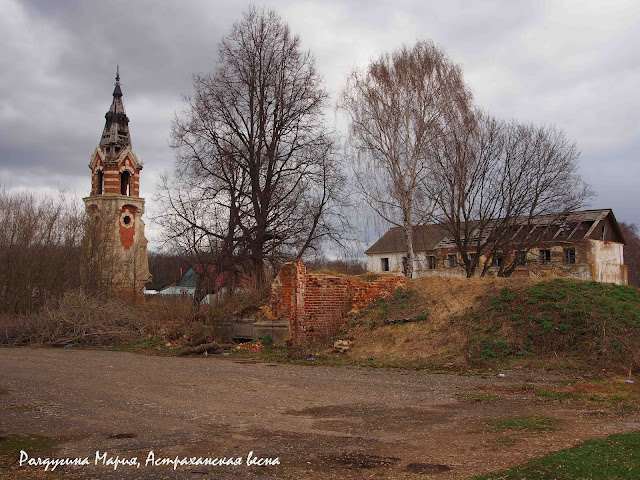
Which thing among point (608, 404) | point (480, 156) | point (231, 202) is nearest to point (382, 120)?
point (480, 156)

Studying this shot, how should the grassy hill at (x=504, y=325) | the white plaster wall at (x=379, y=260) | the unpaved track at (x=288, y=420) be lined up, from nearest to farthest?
the unpaved track at (x=288, y=420), the grassy hill at (x=504, y=325), the white plaster wall at (x=379, y=260)

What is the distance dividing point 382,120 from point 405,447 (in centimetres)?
2238

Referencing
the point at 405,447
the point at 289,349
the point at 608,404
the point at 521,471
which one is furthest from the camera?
the point at 289,349

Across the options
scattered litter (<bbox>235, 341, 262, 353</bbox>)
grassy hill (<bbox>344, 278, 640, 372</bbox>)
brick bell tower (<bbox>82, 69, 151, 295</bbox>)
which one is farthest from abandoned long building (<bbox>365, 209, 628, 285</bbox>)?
brick bell tower (<bbox>82, 69, 151, 295</bbox>)

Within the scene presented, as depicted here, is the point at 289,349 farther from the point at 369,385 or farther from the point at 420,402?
the point at 420,402

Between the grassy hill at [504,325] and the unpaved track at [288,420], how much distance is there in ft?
6.19

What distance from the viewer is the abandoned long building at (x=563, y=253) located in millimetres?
31625

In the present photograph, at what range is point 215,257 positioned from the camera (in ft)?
84.7

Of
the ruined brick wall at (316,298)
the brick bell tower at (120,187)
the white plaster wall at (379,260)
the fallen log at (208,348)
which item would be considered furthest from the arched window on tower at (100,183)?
the fallen log at (208,348)

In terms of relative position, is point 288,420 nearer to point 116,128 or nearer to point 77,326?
point 77,326

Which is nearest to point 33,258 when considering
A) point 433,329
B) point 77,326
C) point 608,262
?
point 77,326

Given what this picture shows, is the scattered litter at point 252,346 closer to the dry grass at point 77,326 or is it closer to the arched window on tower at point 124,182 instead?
the dry grass at point 77,326

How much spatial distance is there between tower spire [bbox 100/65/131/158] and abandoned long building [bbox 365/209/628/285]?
23569mm

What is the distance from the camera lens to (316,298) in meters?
18.3
